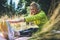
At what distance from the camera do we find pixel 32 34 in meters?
1.97

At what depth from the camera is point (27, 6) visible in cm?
201

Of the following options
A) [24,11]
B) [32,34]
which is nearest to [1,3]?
[24,11]

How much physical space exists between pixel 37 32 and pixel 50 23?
14 cm

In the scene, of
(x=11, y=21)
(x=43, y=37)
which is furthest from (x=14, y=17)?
(x=43, y=37)

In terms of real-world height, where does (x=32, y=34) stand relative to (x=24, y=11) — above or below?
below

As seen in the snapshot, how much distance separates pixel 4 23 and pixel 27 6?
26 centimetres

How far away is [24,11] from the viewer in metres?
2.00

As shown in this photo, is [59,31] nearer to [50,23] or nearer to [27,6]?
[50,23]

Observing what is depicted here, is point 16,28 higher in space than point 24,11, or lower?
lower

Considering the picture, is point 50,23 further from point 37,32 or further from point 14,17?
point 14,17

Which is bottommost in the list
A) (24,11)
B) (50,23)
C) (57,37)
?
(57,37)

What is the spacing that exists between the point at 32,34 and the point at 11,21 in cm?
22

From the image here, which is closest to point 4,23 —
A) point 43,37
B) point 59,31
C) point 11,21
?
point 11,21

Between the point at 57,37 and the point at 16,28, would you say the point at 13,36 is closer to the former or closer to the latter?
the point at 16,28
